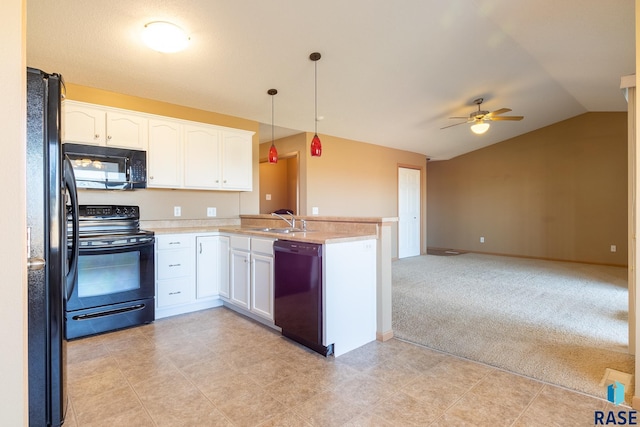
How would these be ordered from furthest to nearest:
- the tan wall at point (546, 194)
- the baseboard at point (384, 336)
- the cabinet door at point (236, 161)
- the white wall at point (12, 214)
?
the tan wall at point (546, 194), the cabinet door at point (236, 161), the baseboard at point (384, 336), the white wall at point (12, 214)

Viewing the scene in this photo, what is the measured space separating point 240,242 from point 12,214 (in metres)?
2.38

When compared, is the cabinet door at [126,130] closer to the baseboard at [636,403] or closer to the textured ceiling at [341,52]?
the textured ceiling at [341,52]

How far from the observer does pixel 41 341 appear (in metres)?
1.49

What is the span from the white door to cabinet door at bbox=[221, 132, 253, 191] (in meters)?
3.81

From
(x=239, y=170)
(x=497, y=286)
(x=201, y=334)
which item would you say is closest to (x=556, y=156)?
(x=497, y=286)

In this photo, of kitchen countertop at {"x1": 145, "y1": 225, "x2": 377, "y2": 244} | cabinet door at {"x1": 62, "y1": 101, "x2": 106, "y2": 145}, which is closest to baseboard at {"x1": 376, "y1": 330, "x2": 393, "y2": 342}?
kitchen countertop at {"x1": 145, "y1": 225, "x2": 377, "y2": 244}

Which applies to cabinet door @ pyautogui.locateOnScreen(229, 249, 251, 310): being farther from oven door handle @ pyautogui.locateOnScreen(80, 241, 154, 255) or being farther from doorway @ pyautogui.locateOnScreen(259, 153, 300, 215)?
doorway @ pyautogui.locateOnScreen(259, 153, 300, 215)

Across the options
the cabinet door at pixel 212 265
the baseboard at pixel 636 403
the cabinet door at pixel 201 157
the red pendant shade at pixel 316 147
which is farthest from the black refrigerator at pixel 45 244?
the baseboard at pixel 636 403

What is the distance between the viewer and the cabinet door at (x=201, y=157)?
3734 millimetres

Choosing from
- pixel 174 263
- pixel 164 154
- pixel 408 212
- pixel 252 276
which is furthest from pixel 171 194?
pixel 408 212

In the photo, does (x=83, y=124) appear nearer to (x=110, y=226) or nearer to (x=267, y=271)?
(x=110, y=226)

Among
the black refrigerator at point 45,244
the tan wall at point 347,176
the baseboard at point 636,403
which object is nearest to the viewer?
the black refrigerator at point 45,244

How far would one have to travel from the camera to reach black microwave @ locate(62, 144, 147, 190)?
3053 millimetres

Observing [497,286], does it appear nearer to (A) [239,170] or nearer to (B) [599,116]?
(A) [239,170]
